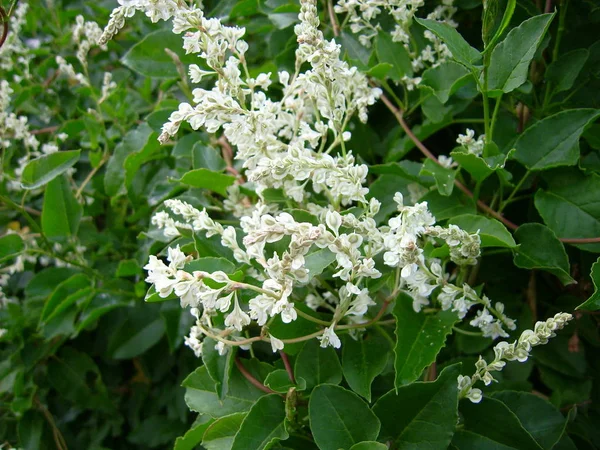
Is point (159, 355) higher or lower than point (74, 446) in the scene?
higher

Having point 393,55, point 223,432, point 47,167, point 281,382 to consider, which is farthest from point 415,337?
point 47,167

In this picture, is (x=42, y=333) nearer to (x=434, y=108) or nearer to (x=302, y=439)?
(x=302, y=439)

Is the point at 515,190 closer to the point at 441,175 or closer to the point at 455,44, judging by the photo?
the point at 441,175

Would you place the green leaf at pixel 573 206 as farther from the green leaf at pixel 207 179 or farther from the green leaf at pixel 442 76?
the green leaf at pixel 207 179

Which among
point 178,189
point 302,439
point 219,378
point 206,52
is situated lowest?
point 302,439

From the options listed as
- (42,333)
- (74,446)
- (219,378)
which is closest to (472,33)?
(219,378)

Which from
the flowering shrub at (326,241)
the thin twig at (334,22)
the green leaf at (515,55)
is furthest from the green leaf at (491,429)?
the thin twig at (334,22)
